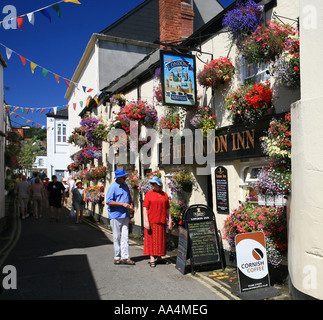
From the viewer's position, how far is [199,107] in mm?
7715

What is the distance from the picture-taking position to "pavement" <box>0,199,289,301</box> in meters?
5.04

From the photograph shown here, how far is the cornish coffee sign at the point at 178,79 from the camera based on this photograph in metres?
7.11

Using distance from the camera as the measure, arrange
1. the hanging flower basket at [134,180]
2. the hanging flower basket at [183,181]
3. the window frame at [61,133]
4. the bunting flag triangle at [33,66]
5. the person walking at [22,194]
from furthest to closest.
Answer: the window frame at [61,133] → the person walking at [22,194] → the hanging flower basket at [134,180] → the bunting flag triangle at [33,66] → the hanging flower basket at [183,181]

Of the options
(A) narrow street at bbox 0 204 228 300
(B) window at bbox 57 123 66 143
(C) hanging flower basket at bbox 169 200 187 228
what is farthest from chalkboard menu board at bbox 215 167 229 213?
(B) window at bbox 57 123 66 143

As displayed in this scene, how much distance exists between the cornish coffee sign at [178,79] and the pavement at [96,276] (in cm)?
355

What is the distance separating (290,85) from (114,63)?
43.1 feet

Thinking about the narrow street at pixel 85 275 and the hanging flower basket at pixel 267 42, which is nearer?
the narrow street at pixel 85 275

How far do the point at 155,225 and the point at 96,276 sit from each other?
149 cm

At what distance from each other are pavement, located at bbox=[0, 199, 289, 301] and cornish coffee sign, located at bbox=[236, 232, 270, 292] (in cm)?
30

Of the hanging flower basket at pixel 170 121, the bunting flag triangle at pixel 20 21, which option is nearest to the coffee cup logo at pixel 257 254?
the hanging flower basket at pixel 170 121

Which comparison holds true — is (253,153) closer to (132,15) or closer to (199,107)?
(199,107)

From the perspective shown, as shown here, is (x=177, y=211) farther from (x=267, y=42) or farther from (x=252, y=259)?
(x=267, y=42)

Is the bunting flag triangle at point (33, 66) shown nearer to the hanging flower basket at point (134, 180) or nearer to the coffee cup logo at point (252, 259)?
the hanging flower basket at point (134, 180)

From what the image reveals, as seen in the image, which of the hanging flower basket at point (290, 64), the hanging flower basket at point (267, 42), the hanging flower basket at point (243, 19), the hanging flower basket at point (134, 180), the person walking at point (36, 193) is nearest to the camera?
the hanging flower basket at point (290, 64)
